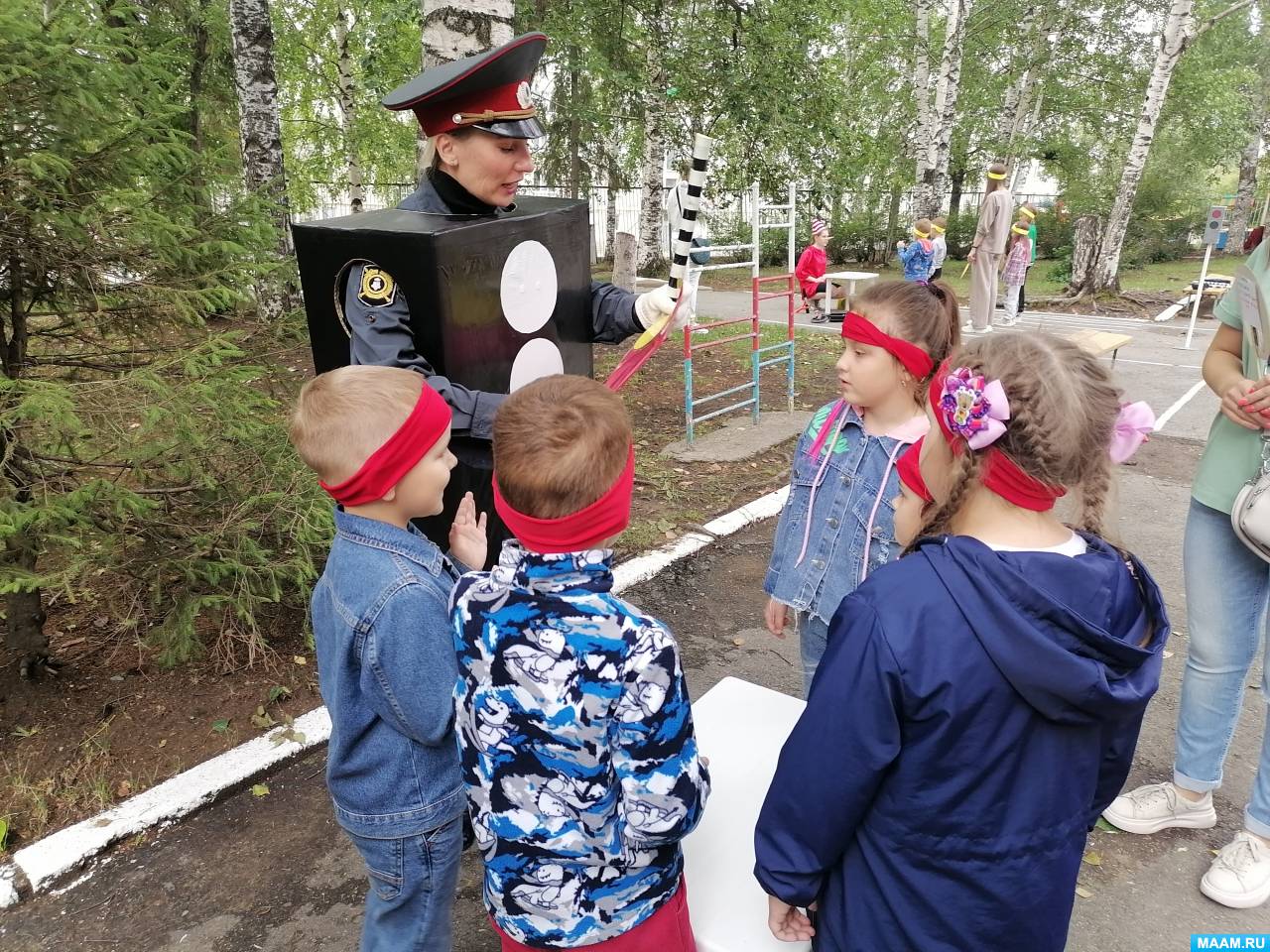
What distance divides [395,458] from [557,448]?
38cm

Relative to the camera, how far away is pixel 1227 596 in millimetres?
2277

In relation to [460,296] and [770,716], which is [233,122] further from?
[770,716]

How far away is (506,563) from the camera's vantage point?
4.19ft

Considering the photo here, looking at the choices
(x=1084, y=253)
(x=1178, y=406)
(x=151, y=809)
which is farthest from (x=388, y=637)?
(x=1084, y=253)

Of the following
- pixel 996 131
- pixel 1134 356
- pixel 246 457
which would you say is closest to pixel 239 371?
pixel 246 457

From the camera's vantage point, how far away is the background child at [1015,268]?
1202 centimetres

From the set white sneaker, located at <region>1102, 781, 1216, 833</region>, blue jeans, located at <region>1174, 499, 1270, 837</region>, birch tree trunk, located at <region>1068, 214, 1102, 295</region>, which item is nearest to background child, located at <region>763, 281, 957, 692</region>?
blue jeans, located at <region>1174, 499, 1270, 837</region>

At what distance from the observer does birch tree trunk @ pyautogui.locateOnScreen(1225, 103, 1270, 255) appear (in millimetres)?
22359

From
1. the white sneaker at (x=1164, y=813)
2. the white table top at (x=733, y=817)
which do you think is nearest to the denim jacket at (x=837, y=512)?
the white table top at (x=733, y=817)

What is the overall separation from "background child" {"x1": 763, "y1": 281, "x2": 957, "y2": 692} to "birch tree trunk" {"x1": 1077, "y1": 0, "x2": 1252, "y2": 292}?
1366 cm

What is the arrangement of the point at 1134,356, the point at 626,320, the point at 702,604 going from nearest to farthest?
the point at 626,320
the point at 702,604
the point at 1134,356

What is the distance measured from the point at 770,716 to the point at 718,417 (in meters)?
5.51

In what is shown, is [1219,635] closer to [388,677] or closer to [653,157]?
[388,677]

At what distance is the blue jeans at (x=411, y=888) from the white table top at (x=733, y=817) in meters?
0.49
